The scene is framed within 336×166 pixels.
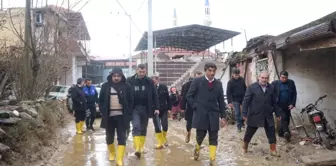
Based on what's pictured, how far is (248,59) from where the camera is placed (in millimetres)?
12688

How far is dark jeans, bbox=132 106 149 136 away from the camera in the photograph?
6.99 metres

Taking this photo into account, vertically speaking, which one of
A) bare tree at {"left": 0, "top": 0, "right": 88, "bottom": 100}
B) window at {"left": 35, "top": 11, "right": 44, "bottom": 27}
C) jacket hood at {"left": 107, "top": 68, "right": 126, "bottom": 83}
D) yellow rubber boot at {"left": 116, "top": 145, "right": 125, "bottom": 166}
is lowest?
yellow rubber boot at {"left": 116, "top": 145, "right": 125, "bottom": 166}

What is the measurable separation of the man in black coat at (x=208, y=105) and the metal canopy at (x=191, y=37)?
60.3 feet

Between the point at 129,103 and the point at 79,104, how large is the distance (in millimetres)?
4606

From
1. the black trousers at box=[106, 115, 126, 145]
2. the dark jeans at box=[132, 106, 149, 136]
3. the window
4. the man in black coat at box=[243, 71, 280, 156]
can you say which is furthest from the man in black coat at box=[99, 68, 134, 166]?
the window

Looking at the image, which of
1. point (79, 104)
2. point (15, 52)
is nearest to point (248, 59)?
point (79, 104)

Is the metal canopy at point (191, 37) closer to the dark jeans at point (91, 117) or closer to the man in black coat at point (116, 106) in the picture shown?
the dark jeans at point (91, 117)

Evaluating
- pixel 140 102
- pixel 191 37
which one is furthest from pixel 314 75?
pixel 191 37

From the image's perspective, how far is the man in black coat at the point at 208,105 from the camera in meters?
6.29

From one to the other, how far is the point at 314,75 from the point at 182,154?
404cm

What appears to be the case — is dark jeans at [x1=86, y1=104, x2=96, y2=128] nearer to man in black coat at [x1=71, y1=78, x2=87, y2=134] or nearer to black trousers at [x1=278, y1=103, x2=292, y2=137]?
man in black coat at [x1=71, y1=78, x2=87, y2=134]

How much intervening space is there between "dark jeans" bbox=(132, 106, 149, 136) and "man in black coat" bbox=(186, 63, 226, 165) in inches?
41.9

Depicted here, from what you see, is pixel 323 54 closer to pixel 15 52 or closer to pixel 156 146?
pixel 156 146

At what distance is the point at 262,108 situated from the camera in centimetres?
684
